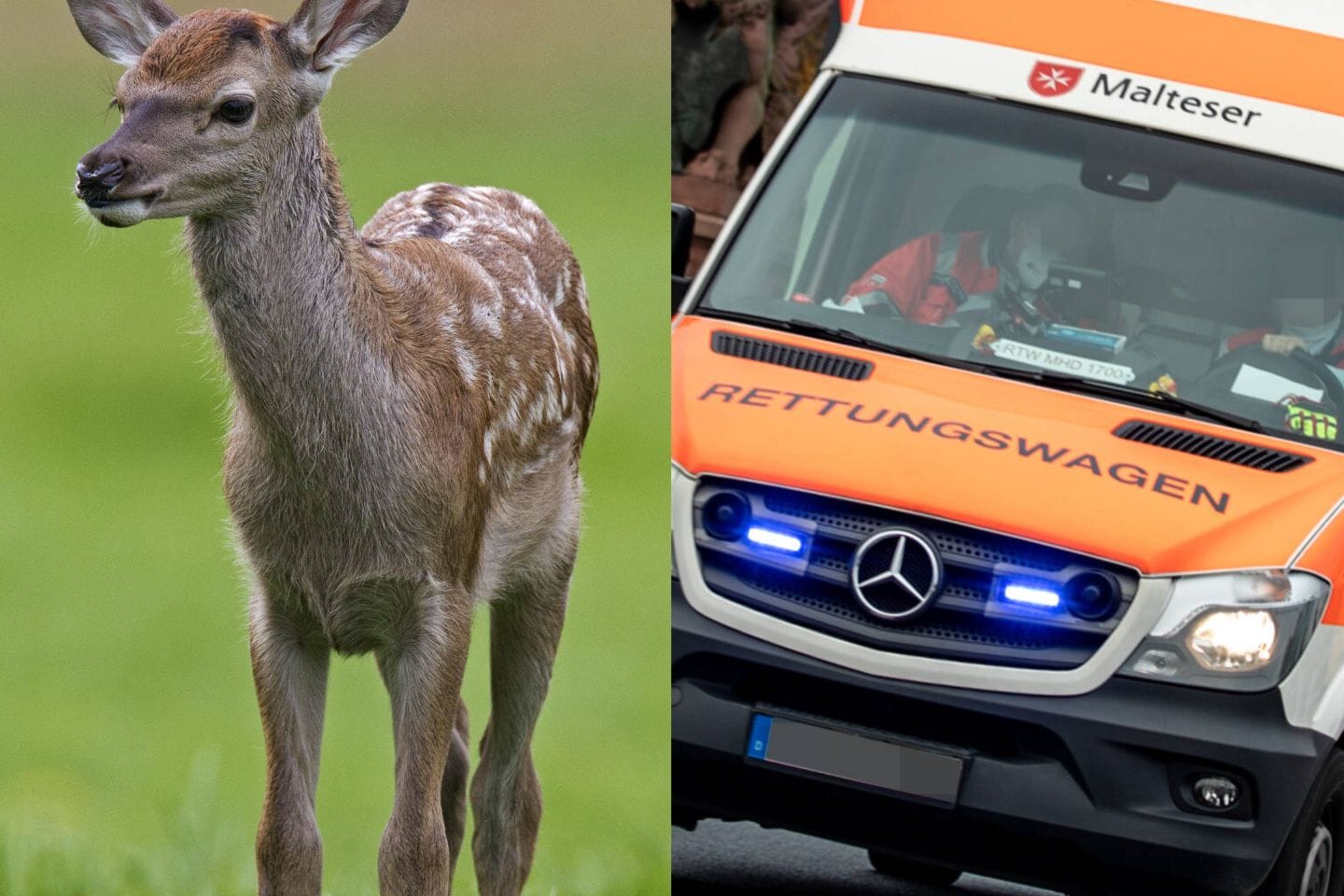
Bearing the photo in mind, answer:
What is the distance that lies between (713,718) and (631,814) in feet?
4.86

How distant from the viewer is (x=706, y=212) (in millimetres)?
13570

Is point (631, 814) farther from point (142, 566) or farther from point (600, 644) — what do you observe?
point (142, 566)

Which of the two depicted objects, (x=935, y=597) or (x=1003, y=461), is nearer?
(x=935, y=597)

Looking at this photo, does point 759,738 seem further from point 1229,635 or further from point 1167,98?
point 1167,98

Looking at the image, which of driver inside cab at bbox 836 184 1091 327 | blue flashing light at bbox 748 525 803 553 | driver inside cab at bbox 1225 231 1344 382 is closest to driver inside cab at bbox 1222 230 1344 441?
driver inside cab at bbox 1225 231 1344 382

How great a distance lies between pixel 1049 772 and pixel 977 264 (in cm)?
Result: 178

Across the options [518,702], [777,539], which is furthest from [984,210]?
[518,702]

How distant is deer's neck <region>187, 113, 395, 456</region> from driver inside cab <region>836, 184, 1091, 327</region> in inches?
103

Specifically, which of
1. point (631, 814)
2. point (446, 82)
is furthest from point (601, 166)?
point (631, 814)

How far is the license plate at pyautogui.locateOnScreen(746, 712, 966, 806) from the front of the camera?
19.6 ft

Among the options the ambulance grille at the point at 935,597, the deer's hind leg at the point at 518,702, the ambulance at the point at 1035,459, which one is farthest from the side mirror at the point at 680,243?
the deer's hind leg at the point at 518,702

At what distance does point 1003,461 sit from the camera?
20.5 feet

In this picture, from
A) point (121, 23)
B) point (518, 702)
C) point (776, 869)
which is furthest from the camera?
point (776, 869)

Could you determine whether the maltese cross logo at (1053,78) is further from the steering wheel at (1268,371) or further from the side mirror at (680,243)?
the side mirror at (680,243)
